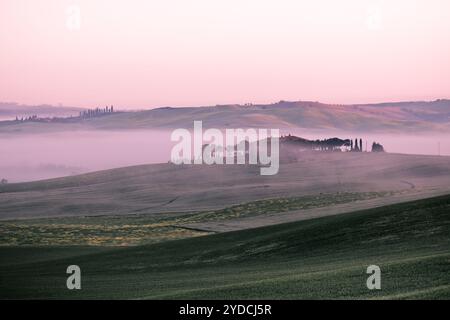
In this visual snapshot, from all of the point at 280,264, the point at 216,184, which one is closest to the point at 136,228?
the point at 280,264

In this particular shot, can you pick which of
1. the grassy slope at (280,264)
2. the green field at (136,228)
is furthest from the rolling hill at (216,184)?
the grassy slope at (280,264)

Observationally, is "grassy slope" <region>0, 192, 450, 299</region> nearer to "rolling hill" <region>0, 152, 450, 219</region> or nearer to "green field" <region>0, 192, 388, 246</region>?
"green field" <region>0, 192, 388, 246</region>

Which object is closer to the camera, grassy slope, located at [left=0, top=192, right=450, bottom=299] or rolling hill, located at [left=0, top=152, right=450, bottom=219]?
grassy slope, located at [left=0, top=192, right=450, bottom=299]

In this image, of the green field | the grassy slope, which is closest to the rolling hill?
the green field

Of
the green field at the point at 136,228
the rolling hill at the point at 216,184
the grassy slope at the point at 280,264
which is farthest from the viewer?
the rolling hill at the point at 216,184

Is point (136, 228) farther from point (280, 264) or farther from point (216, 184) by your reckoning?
point (216, 184)

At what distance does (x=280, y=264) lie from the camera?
→ 29.7 metres

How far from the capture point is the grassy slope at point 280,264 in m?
20.3

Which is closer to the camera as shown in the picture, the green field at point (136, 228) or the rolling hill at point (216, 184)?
the green field at point (136, 228)

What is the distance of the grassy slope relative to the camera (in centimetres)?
2034

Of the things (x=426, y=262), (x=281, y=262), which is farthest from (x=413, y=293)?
(x=281, y=262)

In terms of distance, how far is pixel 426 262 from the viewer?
2131 centimetres

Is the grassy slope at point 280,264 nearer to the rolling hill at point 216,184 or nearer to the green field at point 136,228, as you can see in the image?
the green field at point 136,228

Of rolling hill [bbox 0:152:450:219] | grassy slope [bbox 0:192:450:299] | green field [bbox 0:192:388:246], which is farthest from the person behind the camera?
rolling hill [bbox 0:152:450:219]
